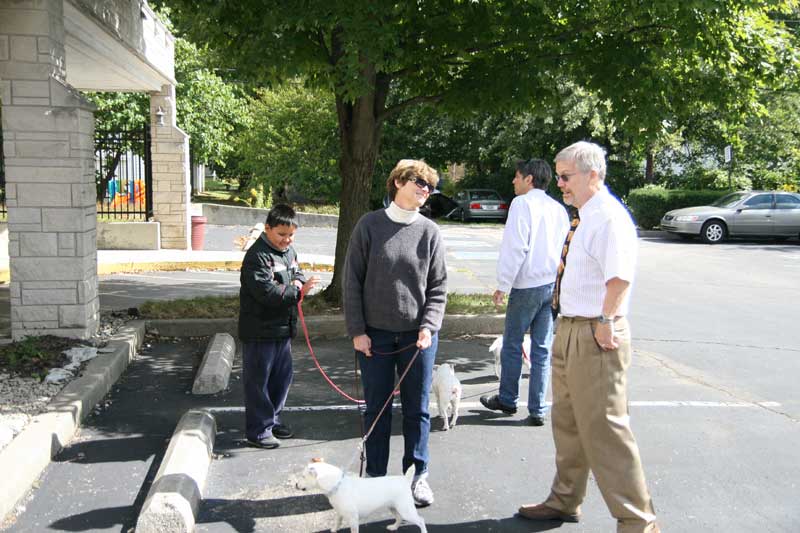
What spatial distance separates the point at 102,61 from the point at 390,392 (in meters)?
9.32

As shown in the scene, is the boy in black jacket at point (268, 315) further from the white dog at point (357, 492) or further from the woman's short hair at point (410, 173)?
the white dog at point (357, 492)

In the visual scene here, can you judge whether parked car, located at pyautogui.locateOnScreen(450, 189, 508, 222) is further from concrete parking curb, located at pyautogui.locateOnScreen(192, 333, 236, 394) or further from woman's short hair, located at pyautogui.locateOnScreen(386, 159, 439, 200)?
woman's short hair, located at pyautogui.locateOnScreen(386, 159, 439, 200)

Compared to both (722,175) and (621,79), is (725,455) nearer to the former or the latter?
(621,79)

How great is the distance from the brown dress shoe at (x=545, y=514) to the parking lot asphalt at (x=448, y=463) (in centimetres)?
6

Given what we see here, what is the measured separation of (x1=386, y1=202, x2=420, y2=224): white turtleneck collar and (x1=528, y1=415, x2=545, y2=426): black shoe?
2345mm

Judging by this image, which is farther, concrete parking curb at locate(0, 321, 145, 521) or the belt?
concrete parking curb at locate(0, 321, 145, 521)

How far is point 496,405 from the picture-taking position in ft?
20.2

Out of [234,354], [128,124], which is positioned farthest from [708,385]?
[128,124]

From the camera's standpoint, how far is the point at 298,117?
28.1 m

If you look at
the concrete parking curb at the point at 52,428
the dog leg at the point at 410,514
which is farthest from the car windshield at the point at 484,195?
the dog leg at the point at 410,514

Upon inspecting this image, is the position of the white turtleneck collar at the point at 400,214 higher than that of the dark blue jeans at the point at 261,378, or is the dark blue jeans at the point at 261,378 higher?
the white turtleneck collar at the point at 400,214

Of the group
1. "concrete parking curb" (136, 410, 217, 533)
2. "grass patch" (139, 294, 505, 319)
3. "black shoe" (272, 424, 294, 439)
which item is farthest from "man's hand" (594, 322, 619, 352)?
"grass patch" (139, 294, 505, 319)

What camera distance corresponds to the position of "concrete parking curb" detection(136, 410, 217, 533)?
12.8 ft

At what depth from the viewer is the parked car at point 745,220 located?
22.1m
